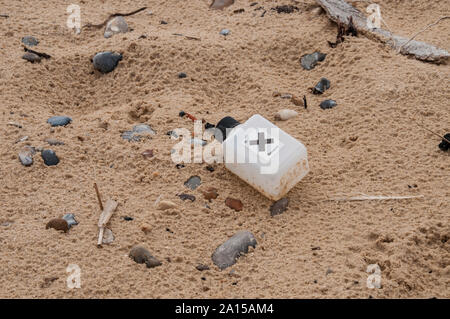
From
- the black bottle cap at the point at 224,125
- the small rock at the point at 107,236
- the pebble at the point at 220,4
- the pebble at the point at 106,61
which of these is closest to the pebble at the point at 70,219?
the small rock at the point at 107,236

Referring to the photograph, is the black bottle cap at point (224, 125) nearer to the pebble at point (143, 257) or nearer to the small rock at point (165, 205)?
the small rock at point (165, 205)

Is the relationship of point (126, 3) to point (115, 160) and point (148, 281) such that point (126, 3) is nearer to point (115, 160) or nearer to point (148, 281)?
point (115, 160)

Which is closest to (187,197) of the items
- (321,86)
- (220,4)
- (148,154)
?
(148,154)

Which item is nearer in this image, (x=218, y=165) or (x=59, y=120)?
(x=218, y=165)

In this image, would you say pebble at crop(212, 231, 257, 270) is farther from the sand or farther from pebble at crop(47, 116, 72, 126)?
pebble at crop(47, 116, 72, 126)

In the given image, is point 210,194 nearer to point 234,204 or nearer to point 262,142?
point 234,204

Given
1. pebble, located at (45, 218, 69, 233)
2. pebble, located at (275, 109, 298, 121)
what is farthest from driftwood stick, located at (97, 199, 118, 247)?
pebble, located at (275, 109, 298, 121)

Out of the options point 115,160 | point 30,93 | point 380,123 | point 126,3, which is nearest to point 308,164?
point 380,123
